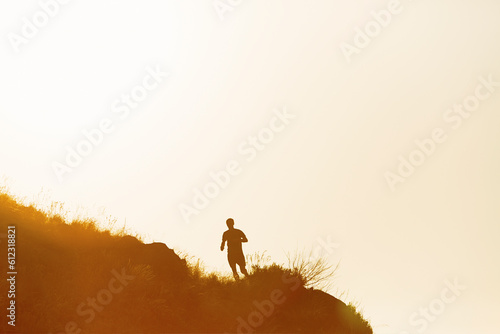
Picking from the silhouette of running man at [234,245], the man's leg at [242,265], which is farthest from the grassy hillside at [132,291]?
the silhouette of running man at [234,245]

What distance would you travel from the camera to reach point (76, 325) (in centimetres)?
1523

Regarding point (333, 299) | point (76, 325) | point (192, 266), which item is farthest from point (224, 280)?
point (76, 325)

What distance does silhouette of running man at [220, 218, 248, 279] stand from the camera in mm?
21781

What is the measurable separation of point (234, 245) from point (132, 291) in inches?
210

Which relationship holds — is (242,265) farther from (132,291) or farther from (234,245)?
(132,291)

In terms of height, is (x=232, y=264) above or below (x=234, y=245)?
below
